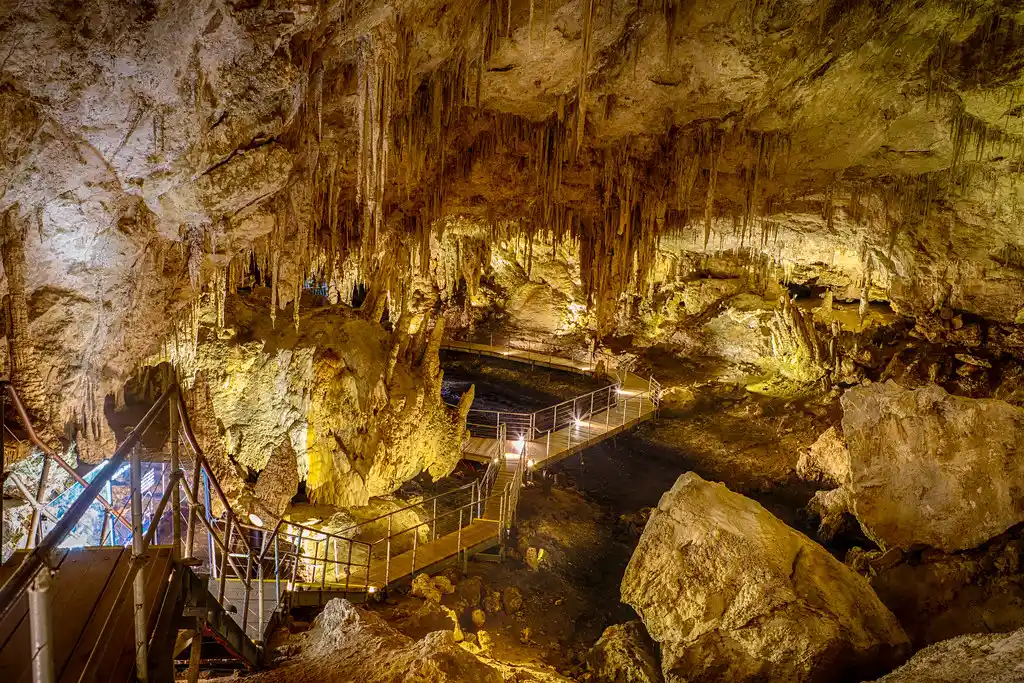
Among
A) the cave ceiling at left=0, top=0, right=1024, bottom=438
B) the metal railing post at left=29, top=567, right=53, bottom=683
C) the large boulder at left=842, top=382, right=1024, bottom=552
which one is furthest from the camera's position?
the large boulder at left=842, top=382, right=1024, bottom=552

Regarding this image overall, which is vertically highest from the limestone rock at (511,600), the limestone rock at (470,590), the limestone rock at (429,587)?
the limestone rock at (429,587)

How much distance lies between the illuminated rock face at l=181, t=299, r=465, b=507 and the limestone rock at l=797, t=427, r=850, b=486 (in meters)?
7.41

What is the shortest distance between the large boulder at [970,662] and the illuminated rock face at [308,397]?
6407 mm

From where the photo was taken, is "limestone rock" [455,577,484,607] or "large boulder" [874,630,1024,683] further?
"limestone rock" [455,577,484,607]

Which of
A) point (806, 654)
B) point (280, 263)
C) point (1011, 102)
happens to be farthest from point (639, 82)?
point (806, 654)

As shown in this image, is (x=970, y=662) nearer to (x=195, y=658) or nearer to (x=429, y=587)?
(x=195, y=658)

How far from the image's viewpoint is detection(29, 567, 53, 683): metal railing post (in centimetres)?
157

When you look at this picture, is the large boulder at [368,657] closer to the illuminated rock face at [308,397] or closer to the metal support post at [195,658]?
the metal support post at [195,658]

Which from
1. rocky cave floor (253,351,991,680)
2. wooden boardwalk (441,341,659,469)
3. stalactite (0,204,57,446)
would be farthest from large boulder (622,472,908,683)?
stalactite (0,204,57,446)

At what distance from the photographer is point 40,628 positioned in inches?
62.3

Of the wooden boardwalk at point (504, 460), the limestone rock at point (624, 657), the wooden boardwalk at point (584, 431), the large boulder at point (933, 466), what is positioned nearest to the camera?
the limestone rock at point (624, 657)

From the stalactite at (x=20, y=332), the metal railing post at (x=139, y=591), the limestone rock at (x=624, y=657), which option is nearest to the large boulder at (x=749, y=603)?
the limestone rock at (x=624, y=657)

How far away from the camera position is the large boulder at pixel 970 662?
3.45 metres

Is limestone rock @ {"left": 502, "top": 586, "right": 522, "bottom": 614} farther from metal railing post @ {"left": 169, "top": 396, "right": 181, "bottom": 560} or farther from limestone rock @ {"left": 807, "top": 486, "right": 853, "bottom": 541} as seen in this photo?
metal railing post @ {"left": 169, "top": 396, "right": 181, "bottom": 560}
